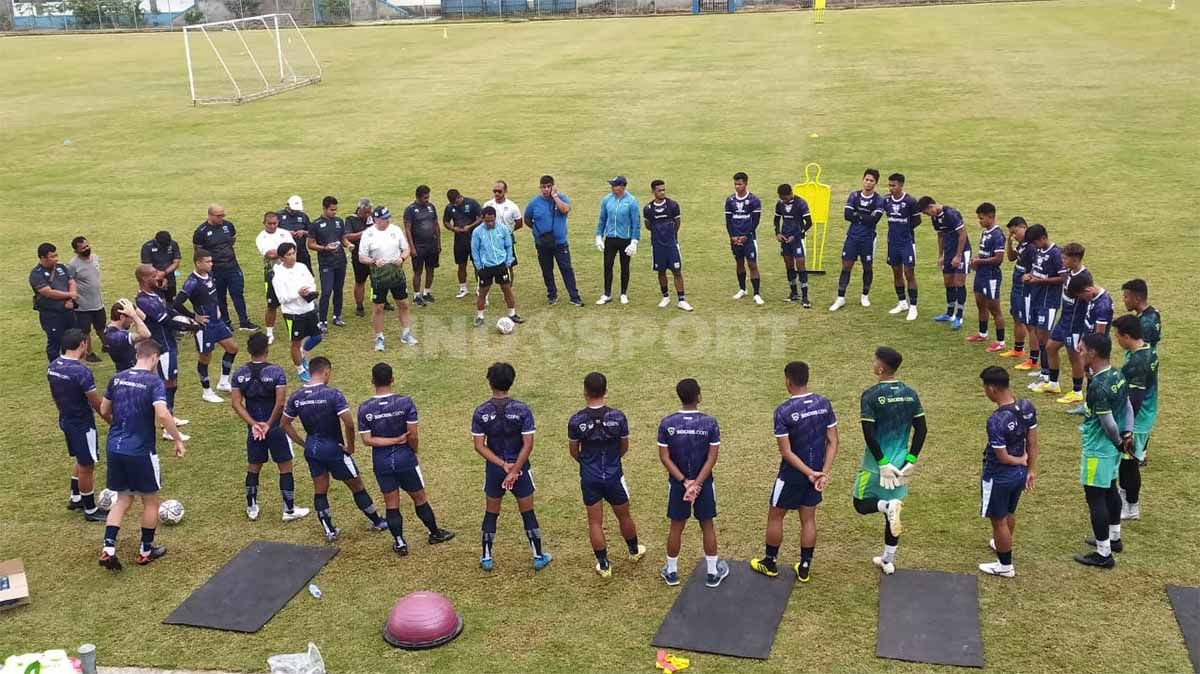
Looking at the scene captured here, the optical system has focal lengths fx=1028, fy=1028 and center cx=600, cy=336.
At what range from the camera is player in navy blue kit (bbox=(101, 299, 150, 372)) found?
12.2m

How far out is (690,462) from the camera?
909cm

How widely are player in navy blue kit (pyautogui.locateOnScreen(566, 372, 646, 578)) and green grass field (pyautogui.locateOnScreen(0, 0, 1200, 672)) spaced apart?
600 mm

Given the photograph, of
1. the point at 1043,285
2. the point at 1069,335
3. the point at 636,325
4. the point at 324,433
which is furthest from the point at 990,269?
the point at 324,433

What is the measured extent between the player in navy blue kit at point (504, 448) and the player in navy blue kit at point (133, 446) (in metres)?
3.11

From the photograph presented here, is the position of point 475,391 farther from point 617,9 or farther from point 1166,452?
point 617,9

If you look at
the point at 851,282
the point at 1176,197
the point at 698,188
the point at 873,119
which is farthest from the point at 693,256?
the point at 873,119

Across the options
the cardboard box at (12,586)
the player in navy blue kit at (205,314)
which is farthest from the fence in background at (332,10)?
the cardboard box at (12,586)

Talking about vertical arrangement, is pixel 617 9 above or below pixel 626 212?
above

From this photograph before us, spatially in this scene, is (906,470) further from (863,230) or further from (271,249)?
(271,249)

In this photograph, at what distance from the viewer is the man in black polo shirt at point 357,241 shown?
16.6m

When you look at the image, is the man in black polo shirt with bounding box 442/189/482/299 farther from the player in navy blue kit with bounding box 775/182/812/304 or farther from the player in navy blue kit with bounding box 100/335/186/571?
the player in navy blue kit with bounding box 100/335/186/571

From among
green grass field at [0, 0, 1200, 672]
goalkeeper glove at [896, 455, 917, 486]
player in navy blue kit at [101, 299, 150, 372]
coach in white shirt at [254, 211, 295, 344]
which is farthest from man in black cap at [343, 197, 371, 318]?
goalkeeper glove at [896, 455, 917, 486]

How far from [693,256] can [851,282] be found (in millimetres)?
3329

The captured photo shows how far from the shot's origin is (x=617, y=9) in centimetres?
6725
